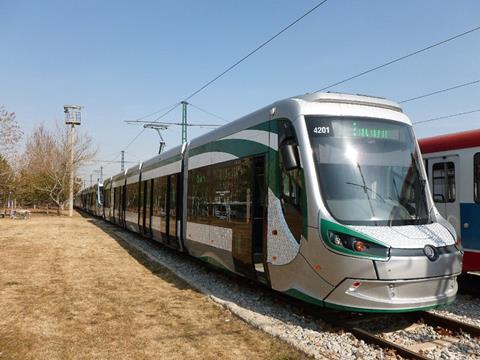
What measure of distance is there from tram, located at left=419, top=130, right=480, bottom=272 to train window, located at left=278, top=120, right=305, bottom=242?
13.2ft

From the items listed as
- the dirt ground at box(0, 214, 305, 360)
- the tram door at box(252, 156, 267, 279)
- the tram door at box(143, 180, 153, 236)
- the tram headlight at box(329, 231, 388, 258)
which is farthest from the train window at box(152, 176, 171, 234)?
the tram headlight at box(329, 231, 388, 258)

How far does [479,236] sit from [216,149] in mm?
5248

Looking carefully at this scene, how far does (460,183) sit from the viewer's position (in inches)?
356

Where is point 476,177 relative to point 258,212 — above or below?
above

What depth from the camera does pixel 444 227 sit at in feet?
22.5

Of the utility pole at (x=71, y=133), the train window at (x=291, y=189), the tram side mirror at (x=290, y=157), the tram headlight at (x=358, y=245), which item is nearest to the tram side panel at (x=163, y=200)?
the train window at (x=291, y=189)

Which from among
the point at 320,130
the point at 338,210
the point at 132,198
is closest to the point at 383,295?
the point at 338,210

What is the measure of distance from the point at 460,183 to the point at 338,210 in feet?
13.2

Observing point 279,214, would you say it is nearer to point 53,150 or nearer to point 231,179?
point 231,179

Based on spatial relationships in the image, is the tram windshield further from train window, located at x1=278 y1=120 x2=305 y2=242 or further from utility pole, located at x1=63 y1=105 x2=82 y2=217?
utility pole, located at x1=63 y1=105 x2=82 y2=217

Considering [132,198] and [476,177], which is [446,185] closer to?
[476,177]

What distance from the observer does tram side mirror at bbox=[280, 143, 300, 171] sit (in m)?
6.54

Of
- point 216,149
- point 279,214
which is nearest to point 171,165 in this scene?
point 216,149

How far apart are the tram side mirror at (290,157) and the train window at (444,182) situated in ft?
13.9
